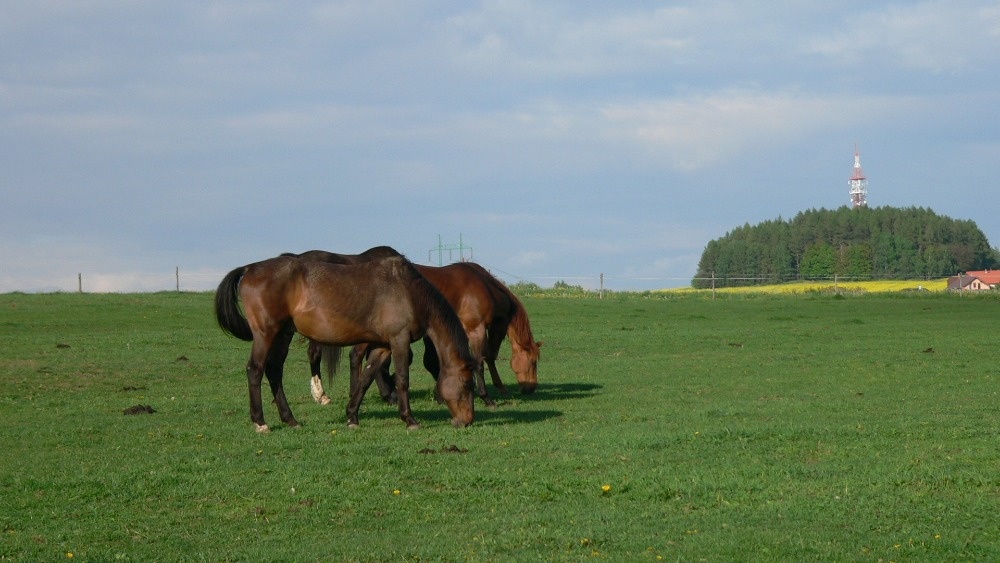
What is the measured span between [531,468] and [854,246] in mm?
92007

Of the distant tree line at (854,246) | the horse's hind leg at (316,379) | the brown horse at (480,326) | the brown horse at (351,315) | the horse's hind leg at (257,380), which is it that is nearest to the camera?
the horse's hind leg at (257,380)

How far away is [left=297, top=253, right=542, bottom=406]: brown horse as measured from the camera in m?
15.2

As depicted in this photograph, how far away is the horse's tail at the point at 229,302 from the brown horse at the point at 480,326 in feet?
7.16

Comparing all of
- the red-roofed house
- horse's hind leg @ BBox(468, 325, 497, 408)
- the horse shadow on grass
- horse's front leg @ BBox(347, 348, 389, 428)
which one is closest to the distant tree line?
the red-roofed house

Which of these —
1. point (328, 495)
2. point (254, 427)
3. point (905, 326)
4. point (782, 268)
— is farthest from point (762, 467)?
point (782, 268)

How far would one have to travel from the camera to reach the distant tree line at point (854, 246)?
9325 cm

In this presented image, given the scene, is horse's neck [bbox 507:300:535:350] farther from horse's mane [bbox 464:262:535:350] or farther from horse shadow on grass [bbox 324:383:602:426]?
horse shadow on grass [bbox 324:383:602:426]

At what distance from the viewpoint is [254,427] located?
12398mm

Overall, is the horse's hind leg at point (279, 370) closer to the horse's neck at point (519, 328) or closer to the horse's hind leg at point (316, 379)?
the horse's hind leg at point (316, 379)

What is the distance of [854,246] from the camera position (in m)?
95.7

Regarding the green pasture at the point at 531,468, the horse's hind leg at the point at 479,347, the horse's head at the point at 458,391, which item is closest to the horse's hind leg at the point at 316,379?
the green pasture at the point at 531,468

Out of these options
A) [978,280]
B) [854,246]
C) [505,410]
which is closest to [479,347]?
[505,410]

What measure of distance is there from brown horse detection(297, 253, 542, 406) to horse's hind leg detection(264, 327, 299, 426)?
1.71 meters

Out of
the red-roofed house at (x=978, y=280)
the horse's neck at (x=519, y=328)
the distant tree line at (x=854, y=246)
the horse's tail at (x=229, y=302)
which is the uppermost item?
the distant tree line at (x=854, y=246)
